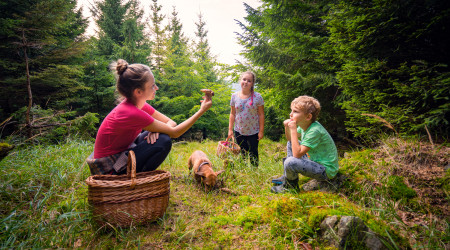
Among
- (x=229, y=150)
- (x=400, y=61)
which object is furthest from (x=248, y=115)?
(x=400, y=61)

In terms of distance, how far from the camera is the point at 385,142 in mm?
2660

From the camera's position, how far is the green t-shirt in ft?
7.32

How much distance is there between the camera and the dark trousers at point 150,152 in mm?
2330

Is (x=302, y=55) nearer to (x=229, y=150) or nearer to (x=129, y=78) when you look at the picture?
(x=229, y=150)

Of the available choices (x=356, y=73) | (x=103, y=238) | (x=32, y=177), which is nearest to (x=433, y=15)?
(x=356, y=73)

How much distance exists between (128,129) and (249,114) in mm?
2253

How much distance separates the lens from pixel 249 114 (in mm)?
3684

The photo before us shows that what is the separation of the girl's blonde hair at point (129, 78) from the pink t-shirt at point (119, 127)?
16cm

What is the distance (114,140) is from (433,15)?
4254 mm

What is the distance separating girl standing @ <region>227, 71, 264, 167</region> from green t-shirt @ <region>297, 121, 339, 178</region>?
137 centimetres

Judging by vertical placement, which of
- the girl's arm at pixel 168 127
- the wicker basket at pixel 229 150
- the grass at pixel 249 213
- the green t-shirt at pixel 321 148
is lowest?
the grass at pixel 249 213

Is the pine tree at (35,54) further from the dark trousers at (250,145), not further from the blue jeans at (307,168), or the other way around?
the blue jeans at (307,168)

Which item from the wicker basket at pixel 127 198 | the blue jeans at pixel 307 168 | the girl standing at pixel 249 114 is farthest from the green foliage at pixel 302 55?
the wicker basket at pixel 127 198

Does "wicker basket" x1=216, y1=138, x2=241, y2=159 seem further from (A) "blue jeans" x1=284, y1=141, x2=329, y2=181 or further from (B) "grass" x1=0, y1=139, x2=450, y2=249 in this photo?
(A) "blue jeans" x1=284, y1=141, x2=329, y2=181
